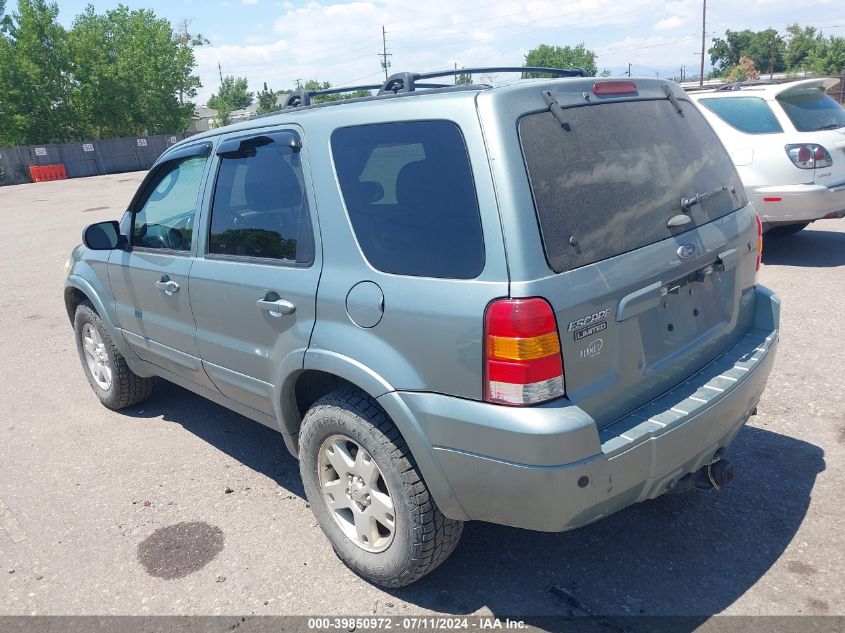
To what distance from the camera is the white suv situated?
712 cm

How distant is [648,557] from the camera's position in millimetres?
2967

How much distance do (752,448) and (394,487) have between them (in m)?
2.28

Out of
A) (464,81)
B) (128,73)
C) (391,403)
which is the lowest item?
(391,403)

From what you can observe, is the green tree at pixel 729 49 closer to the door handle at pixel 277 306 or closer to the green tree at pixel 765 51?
the green tree at pixel 765 51

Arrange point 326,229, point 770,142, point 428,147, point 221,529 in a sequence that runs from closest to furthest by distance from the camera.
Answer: point 428,147 → point 326,229 → point 221,529 → point 770,142

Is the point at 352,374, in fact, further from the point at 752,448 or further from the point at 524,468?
the point at 752,448

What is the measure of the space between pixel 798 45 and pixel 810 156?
100.0 meters

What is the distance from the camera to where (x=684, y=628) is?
2537 mm

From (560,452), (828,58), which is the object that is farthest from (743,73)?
(560,452)

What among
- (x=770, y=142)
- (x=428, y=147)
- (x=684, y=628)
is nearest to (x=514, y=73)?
(x=428, y=147)

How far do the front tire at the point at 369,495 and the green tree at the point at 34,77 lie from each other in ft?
155

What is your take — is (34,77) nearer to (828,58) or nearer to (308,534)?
(308,534)

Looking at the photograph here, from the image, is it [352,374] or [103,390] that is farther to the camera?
[103,390]

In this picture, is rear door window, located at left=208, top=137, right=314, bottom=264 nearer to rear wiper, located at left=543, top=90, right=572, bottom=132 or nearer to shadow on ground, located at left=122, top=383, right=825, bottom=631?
rear wiper, located at left=543, top=90, right=572, bottom=132
